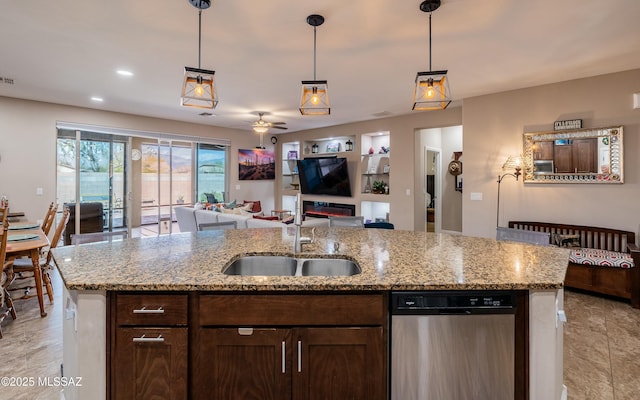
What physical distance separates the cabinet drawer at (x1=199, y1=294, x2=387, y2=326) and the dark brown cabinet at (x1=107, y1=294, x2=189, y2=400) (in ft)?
0.43

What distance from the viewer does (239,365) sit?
1443mm

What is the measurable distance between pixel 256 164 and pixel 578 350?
767 cm

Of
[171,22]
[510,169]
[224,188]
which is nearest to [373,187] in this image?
[510,169]

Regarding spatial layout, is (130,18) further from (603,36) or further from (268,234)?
(603,36)

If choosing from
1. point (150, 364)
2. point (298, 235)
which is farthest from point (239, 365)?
point (298, 235)

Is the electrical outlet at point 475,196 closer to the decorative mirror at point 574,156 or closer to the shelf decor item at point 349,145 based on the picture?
the decorative mirror at point 574,156

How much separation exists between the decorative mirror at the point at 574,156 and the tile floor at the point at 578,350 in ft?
5.29

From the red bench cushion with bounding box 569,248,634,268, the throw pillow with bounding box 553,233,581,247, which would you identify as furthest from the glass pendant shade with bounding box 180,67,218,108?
the throw pillow with bounding box 553,233,581,247

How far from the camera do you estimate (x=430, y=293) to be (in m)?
1.44

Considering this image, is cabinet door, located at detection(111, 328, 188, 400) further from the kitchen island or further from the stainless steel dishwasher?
the stainless steel dishwasher

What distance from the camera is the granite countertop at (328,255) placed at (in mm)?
1426

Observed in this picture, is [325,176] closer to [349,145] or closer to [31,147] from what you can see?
[349,145]

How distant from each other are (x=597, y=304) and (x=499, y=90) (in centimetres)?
302

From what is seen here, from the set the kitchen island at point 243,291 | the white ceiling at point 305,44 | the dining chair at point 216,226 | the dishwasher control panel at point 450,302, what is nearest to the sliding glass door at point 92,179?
the white ceiling at point 305,44
